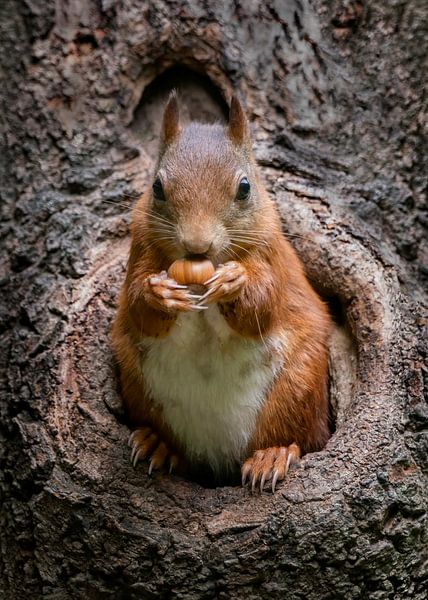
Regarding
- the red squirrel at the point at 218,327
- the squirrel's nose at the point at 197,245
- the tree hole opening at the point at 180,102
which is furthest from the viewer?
the tree hole opening at the point at 180,102

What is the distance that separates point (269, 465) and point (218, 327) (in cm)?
45

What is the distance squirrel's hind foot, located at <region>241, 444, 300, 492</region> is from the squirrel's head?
0.63m

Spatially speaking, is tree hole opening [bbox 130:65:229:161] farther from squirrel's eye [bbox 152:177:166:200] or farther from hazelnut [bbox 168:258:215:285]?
hazelnut [bbox 168:258:215:285]

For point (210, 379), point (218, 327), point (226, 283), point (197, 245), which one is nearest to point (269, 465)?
point (210, 379)

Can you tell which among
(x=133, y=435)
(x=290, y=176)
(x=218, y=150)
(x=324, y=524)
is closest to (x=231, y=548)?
(x=324, y=524)

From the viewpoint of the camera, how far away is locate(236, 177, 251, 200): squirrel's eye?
2.53 m

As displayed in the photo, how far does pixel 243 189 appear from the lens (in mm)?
2543

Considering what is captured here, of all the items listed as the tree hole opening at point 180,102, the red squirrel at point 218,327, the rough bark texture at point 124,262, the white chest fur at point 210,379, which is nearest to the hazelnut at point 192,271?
the red squirrel at point 218,327

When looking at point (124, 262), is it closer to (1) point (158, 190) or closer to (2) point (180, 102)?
(1) point (158, 190)

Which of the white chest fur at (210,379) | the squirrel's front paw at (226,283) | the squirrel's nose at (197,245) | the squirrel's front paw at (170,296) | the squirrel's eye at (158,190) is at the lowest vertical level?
the white chest fur at (210,379)

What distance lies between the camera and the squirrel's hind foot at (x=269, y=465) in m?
2.59

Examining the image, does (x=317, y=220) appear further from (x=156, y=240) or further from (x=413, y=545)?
(x=413, y=545)

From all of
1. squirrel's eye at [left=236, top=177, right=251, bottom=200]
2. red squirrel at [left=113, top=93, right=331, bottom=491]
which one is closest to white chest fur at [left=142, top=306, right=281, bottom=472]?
red squirrel at [left=113, top=93, right=331, bottom=491]

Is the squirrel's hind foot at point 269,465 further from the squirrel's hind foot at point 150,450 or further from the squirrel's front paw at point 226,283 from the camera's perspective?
the squirrel's front paw at point 226,283
